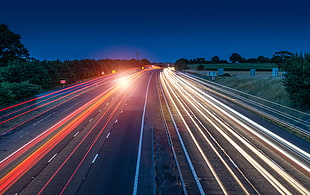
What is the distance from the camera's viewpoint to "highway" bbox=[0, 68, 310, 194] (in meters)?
12.8

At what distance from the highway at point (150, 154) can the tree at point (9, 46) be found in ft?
171

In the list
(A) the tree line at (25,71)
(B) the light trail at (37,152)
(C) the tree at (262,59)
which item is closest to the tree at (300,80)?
(B) the light trail at (37,152)

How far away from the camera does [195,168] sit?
1482 cm

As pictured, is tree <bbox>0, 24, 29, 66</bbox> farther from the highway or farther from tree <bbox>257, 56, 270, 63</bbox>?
tree <bbox>257, 56, 270, 63</bbox>

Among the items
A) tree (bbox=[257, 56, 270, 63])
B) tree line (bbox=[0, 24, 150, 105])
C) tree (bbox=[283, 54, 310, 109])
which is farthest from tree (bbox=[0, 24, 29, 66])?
tree (bbox=[257, 56, 270, 63])

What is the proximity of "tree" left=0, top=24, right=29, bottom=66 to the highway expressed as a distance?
5223cm

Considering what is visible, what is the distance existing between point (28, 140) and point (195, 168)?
15.5 m

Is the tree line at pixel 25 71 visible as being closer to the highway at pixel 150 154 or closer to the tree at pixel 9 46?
the tree at pixel 9 46

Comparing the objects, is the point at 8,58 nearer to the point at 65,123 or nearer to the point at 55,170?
the point at 65,123

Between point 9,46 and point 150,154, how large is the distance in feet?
249

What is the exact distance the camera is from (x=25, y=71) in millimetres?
48531

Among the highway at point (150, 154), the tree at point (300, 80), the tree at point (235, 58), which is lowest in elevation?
the highway at point (150, 154)

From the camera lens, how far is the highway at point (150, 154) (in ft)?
42.0

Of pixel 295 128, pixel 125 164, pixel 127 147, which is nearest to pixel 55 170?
pixel 125 164
